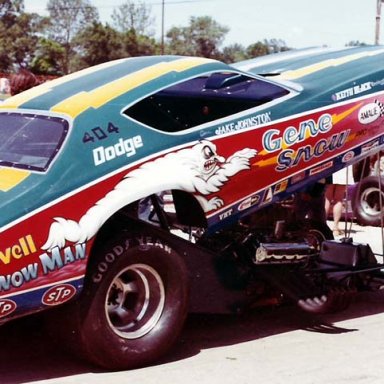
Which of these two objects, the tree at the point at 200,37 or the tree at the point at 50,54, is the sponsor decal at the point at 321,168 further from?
the tree at the point at 200,37

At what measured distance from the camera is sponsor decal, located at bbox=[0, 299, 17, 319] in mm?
4457

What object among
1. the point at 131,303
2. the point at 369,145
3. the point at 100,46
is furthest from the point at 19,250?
the point at 100,46

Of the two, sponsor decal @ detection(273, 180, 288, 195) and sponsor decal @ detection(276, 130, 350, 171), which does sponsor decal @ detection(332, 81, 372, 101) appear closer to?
sponsor decal @ detection(276, 130, 350, 171)

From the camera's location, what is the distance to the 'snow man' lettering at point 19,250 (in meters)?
4.39

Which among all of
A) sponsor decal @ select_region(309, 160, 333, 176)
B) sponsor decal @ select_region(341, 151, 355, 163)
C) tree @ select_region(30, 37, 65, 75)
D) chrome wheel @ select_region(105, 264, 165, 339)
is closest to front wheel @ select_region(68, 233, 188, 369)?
chrome wheel @ select_region(105, 264, 165, 339)

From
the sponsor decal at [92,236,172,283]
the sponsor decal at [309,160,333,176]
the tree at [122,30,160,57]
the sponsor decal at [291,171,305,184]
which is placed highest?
the tree at [122,30,160,57]

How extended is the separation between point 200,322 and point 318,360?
138cm

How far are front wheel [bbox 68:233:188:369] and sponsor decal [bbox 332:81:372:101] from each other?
197 centimetres

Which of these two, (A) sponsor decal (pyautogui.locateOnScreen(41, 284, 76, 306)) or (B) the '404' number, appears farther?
(B) the '404' number

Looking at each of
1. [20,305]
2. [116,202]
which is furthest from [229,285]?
[20,305]

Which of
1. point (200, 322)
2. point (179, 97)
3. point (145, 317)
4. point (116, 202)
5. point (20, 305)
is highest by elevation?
point (179, 97)

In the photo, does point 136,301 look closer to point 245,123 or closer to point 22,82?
point 245,123

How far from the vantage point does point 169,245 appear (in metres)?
5.31

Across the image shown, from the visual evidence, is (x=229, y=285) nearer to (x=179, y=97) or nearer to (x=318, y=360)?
(x=318, y=360)
